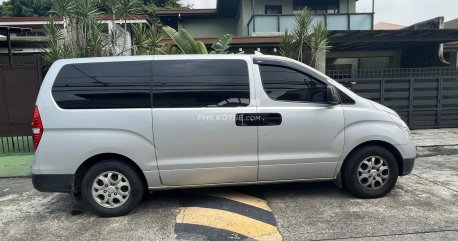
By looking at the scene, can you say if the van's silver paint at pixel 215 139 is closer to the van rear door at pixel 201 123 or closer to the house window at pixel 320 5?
the van rear door at pixel 201 123

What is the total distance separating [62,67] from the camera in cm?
445

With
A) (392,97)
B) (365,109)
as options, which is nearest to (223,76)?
(365,109)

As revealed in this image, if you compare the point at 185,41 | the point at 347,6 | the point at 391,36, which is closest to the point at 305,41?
the point at 185,41

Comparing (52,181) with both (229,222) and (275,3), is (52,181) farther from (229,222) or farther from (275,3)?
(275,3)

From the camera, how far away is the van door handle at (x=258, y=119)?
448cm

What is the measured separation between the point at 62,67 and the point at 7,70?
4.69 meters

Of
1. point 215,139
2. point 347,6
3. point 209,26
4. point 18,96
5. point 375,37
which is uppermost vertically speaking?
point 347,6

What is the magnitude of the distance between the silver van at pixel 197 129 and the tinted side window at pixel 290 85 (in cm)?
1

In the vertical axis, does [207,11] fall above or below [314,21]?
above

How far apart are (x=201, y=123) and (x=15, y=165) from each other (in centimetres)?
493

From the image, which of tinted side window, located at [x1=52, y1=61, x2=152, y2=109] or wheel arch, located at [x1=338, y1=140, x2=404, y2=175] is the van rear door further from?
wheel arch, located at [x1=338, y1=140, x2=404, y2=175]

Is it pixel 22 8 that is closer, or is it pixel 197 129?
pixel 197 129

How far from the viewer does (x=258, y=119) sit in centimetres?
452

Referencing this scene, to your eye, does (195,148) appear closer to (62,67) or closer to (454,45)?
(62,67)
